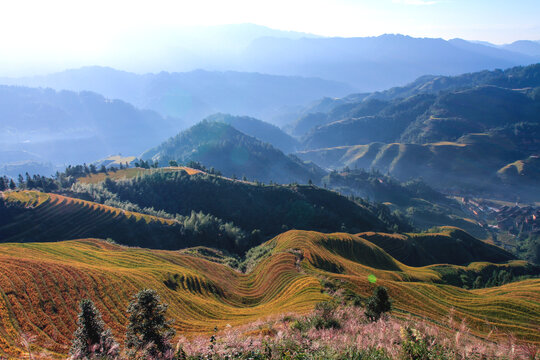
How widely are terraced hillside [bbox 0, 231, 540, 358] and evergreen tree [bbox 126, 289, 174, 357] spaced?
19.4 feet

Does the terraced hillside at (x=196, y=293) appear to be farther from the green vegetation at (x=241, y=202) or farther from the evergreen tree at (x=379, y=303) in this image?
the green vegetation at (x=241, y=202)

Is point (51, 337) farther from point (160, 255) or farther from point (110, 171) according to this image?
point (110, 171)

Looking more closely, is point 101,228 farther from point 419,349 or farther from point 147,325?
point 419,349

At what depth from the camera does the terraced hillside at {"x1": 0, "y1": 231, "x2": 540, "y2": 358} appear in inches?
987

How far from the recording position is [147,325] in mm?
17203

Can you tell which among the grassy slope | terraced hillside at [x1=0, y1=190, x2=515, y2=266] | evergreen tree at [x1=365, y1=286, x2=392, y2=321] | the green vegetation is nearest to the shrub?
evergreen tree at [x1=365, y1=286, x2=392, y2=321]

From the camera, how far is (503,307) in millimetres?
36094

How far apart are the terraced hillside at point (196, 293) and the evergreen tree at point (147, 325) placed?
5.91 meters

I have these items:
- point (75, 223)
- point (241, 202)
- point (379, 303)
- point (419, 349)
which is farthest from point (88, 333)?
point (241, 202)

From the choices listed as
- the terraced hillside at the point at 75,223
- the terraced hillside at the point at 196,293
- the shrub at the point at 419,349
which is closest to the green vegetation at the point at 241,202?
the terraced hillside at the point at 75,223

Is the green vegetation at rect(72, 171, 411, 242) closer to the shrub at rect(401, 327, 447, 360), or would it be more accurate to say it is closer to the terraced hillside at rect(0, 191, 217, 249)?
the terraced hillside at rect(0, 191, 217, 249)

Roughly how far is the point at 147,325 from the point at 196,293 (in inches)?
932

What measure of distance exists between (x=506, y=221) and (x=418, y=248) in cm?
14816

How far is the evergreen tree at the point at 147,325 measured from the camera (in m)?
16.6
